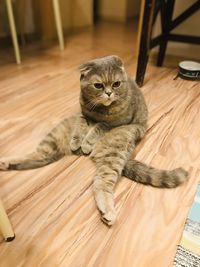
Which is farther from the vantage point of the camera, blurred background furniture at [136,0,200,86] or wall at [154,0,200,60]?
wall at [154,0,200,60]

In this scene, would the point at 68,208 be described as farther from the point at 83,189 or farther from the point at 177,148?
the point at 177,148

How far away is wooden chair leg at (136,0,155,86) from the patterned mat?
3.62ft

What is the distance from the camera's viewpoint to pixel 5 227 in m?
0.72

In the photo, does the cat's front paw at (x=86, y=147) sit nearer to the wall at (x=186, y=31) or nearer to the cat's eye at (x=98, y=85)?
the cat's eye at (x=98, y=85)

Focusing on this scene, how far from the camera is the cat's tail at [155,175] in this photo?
938 mm

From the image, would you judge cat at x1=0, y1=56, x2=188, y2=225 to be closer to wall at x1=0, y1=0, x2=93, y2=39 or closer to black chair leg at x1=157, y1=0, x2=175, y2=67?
black chair leg at x1=157, y1=0, x2=175, y2=67

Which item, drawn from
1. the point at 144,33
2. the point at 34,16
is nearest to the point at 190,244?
the point at 144,33

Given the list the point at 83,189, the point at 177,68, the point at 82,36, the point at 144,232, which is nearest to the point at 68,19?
the point at 82,36

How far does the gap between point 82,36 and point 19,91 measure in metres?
1.57

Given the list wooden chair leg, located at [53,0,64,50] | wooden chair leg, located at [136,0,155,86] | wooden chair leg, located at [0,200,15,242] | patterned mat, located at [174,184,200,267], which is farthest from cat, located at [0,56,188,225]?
wooden chair leg, located at [53,0,64,50]

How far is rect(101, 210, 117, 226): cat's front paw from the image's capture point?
31.4 inches

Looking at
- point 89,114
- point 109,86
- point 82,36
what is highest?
point 109,86

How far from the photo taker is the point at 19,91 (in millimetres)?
1670

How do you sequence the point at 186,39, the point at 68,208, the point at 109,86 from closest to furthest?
the point at 68,208
the point at 109,86
the point at 186,39
